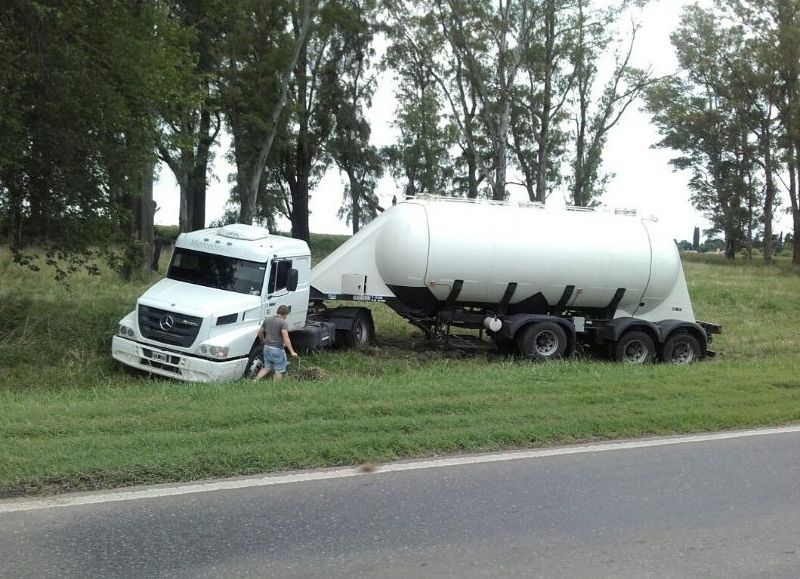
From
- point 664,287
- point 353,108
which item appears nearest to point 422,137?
point 353,108

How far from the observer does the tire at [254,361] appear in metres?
12.2

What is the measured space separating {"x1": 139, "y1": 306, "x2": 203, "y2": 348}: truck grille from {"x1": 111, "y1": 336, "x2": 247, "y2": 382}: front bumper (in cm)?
19

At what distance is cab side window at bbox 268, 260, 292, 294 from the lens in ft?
42.9

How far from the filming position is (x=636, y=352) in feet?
51.8

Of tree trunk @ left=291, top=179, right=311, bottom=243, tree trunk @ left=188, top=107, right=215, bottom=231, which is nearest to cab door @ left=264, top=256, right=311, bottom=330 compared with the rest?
tree trunk @ left=188, top=107, right=215, bottom=231

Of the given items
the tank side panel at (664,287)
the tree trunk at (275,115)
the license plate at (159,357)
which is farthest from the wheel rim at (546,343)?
the tree trunk at (275,115)

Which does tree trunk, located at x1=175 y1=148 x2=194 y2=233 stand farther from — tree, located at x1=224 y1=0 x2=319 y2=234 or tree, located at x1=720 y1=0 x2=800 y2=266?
tree, located at x1=720 y1=0 x2=800 y2=266

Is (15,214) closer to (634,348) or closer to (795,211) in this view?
(634,348)

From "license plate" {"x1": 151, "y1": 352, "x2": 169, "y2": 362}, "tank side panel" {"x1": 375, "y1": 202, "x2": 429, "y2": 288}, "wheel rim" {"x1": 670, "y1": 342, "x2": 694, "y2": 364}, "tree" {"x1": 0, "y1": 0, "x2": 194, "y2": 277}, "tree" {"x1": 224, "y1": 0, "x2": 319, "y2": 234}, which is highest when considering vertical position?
"tree" {"x1": 224, "y1": 0, "x2": 319, "y2": 234}

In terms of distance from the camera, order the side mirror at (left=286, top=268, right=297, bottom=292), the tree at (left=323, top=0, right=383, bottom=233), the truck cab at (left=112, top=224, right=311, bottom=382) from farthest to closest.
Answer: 1. the tree at (left=323, top=0, right=383, bottom=233)
2. the side mirror at (left=286, top=268, right=297, bottom=292)
3. the truck cab at (left=112, top=224, right=311, bottom=382)

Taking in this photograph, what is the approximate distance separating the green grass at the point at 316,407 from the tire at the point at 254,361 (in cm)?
110

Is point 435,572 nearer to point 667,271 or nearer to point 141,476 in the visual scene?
point 141,476

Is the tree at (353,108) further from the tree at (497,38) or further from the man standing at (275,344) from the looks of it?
the man standing at (275,344)

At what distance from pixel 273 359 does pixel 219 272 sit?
7.46 feet
